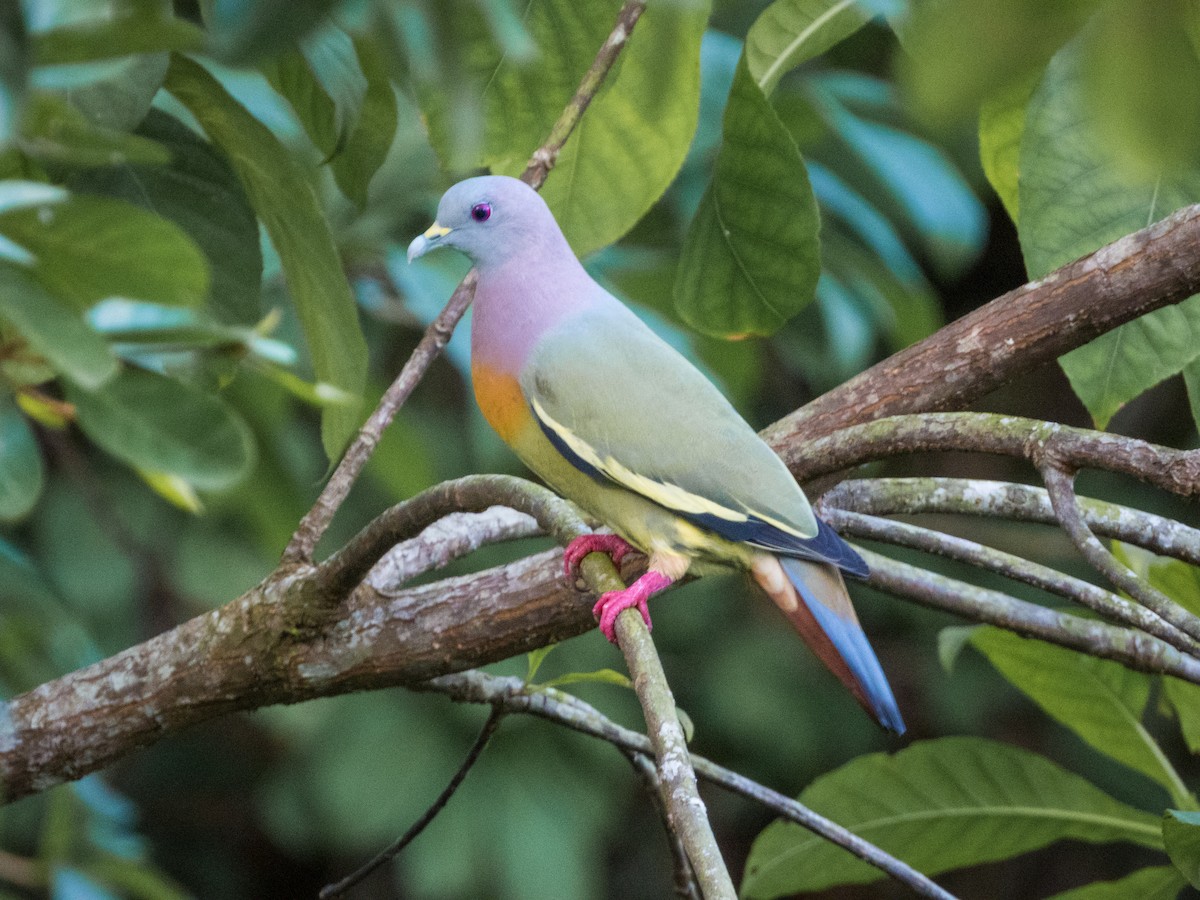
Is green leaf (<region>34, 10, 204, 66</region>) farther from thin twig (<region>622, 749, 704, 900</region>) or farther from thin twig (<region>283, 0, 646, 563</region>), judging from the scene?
thin twig (<region>622, 749, 704, 900</region>)

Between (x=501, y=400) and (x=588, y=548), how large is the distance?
251 mm

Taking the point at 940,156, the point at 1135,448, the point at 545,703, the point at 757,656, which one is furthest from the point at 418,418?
the point at 1135,448

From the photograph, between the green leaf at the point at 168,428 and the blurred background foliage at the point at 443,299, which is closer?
the blurred background foliage at the point at 443,299

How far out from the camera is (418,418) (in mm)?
3047

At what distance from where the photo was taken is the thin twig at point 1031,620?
134 centimetres

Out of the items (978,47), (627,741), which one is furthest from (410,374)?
(978,47)

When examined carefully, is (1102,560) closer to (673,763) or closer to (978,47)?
(673,763)

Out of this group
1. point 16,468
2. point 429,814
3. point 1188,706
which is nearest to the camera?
point 16,468

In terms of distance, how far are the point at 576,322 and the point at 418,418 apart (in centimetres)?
174

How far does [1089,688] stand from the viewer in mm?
1502

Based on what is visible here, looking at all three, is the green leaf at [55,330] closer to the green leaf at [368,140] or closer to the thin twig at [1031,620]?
the green leaf at [368,140]

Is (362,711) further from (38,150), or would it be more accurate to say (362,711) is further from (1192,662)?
(38,150)

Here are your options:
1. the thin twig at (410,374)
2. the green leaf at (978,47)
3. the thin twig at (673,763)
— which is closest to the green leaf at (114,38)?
the green leaf at (978,47)

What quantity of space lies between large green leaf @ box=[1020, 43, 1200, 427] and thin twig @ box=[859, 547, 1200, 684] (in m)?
0.28
